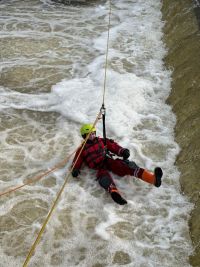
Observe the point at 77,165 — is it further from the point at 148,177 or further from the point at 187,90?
the point at 187,90

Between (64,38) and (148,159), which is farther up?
(148,159)

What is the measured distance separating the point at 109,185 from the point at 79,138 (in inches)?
83.7

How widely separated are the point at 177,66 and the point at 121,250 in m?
6.67

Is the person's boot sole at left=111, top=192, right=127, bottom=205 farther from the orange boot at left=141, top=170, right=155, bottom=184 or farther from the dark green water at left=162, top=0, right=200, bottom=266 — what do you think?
the dark green water at left=162, top=0, right=200, bottom=266

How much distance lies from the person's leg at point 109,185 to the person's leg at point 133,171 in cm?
23

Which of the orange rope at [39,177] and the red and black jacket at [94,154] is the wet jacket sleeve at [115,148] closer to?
the red and black jacket at [94,154]

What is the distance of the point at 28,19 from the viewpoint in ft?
53.0

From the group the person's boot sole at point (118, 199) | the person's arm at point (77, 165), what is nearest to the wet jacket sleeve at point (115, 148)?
the person's arm at point (77, 165)

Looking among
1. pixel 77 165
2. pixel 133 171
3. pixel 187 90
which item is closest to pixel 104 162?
pixel 77 165

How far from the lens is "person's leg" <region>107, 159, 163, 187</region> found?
636cm

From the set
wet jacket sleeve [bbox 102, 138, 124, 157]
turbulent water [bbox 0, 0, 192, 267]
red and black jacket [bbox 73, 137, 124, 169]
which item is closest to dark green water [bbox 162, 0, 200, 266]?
turbulent water [bbox 0, 0, 192, 267]

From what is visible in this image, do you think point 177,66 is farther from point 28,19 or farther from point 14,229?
point 28,19

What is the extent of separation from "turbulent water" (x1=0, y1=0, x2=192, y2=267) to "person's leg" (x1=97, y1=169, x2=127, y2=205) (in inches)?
7.6

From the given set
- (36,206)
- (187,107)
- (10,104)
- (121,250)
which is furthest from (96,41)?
(121,250)
